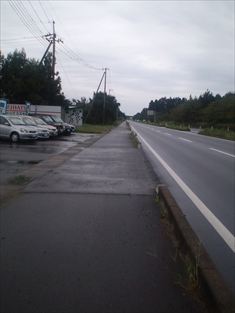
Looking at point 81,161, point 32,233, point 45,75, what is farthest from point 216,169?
point 45,75

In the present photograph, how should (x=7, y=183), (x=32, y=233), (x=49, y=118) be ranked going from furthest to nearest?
1. (x=49, y=118)
2. (x=7, y=183)
3. (x=32, y=233)

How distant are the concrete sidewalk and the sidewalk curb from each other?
0.22m

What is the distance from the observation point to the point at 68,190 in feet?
35.9

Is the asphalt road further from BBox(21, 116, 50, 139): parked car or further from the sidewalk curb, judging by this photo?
BBox(21, 116, 50, 139): parked car

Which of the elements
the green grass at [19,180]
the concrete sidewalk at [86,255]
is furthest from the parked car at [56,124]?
the concrete sidewalk at [86,255]

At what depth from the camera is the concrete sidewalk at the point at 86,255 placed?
446 cm

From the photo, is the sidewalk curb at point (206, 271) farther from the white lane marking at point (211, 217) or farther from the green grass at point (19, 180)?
the green grass at point (19, 180)

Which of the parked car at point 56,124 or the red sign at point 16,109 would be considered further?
the red sign at point 16,109

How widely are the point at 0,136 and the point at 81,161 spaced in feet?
37.2

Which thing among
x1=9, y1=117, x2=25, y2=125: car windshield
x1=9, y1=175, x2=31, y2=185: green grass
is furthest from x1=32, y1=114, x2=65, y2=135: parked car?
x1=9, y1=175, x2=31, y2=185: green grass

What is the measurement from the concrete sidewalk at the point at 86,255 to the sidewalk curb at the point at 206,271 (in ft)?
0.73

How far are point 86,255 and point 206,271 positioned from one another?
1648 mm

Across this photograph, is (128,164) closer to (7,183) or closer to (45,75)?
(7,183)

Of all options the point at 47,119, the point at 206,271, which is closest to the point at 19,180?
the point at 206,271
